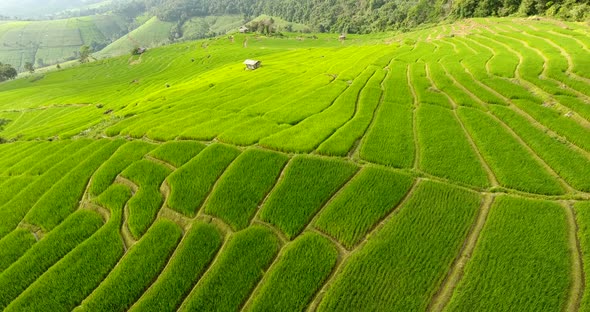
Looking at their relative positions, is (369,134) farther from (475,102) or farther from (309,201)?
(475,102)

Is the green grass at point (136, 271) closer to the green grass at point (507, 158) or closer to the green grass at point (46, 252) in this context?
the green grass at point (46, 252)

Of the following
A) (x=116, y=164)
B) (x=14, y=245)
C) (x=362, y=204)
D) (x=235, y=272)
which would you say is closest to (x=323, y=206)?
(x=362, y=204)

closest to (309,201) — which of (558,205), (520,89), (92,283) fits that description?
(92,283)

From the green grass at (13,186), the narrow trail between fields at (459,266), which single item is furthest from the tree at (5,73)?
the narrow trail between fields at (459,266)

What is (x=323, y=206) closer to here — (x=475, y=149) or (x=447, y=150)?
(x=447, y=150)

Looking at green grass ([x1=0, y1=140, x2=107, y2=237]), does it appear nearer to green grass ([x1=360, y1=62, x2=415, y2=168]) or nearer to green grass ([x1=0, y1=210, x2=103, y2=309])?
green grass ([x1=0, y1=210, x2=103, y2=309])

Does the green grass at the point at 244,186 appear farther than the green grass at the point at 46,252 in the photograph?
Yes
